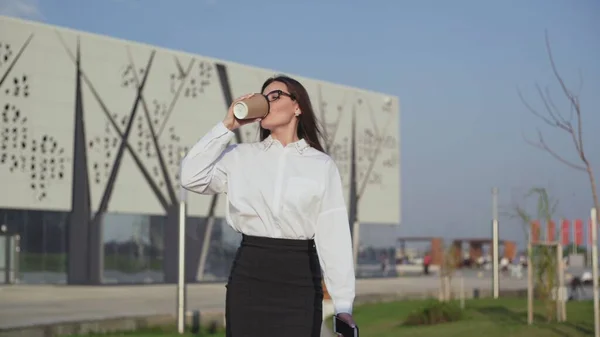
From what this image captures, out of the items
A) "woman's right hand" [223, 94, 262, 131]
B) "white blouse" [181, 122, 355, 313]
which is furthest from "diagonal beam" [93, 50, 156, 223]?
"woman's right hand" [223, 94, 262, 131]

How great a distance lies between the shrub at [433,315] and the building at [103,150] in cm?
2257

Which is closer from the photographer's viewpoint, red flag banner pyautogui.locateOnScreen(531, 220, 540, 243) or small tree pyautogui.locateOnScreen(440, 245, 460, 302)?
red flag banner pyautogui.locateOnScreen(531, 220, 540, 243)

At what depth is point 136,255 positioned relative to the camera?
130 ft

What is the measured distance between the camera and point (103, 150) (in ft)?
125

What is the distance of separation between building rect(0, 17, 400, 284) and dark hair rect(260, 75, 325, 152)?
107ft

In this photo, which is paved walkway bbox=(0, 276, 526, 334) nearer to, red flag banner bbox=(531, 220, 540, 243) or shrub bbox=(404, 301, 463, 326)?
shrub bbox=(404, 301, 463, 326)

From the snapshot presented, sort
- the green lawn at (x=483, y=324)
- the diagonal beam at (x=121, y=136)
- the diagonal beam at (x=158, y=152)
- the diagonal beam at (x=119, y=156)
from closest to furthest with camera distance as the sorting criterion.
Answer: the green lawn at (x=483, y=324) → the diagonal beam at (x=121, y=136) → the diagonal beam at (x=119, y=156) → the diagonal beam at (x=158, y=152)

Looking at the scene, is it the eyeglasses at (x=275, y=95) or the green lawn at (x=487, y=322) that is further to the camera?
the green lawn at (x=487, y=322)

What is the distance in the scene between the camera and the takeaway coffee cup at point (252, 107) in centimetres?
308

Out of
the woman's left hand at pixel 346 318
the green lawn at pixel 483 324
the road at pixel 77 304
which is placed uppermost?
the woman's left hand at pixel 346 318

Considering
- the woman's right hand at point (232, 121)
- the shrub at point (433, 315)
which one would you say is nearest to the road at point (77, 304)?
the shrub at point (433, 315)

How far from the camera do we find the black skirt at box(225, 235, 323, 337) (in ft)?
10.5

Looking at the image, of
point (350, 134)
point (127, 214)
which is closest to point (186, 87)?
point (127, 214)

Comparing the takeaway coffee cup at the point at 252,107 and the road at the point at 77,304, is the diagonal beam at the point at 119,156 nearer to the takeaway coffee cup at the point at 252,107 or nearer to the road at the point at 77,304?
the road at the point at 77,304
